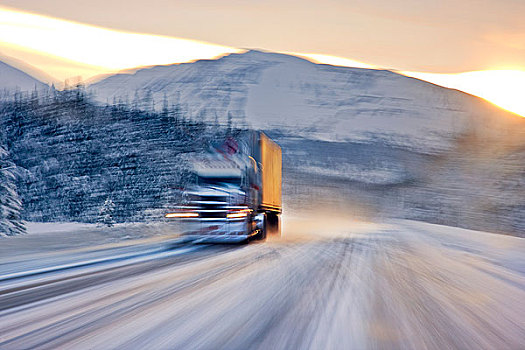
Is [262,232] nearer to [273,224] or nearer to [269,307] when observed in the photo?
[273,224]

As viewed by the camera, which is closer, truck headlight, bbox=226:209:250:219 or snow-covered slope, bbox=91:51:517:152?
truck headlight, bbox=226:209:250:219

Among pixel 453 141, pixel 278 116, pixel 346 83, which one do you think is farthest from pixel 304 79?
pixel 453 141

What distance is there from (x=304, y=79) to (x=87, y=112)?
388 feet

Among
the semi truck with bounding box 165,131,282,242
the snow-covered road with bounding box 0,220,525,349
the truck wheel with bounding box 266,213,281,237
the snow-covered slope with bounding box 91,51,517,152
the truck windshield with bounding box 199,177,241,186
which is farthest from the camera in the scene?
the snow-covered slope with bounding box 91,51,517,152

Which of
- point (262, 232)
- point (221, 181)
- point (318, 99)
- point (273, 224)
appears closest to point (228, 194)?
point (221, 181)

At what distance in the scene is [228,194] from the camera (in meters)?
20.8

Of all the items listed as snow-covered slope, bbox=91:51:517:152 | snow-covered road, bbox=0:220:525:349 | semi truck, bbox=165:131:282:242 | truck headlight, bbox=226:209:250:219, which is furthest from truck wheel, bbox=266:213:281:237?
snow-covered slope, bbox=91:51:517:152

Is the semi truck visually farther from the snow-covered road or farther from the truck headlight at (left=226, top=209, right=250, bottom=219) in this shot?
the snow-covered road

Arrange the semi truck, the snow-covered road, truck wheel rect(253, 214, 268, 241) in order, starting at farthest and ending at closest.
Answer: truck wheel rect(253, 214, 268, 241) → the semi truck → the snow-covered road

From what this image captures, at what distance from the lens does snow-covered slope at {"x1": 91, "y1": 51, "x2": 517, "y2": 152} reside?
134 metres

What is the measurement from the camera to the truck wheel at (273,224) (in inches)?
1051

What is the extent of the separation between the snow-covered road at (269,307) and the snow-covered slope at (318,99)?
109790 mm

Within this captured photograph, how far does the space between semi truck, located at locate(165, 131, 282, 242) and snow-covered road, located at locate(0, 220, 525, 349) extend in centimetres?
522

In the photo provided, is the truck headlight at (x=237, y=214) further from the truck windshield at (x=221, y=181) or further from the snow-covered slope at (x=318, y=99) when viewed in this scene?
the snow-covered slope at (x=318, y=99)
